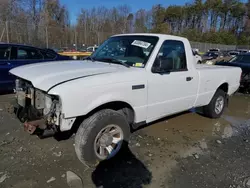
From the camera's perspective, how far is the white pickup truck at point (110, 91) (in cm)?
278

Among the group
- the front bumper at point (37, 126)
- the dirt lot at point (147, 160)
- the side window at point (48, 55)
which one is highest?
the side window at point (48, 55)

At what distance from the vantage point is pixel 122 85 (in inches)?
122

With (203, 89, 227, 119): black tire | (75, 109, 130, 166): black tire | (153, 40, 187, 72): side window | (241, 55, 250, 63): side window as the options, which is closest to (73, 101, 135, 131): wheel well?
(75, 109, 130, 166): black tire

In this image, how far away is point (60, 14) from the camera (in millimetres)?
47250

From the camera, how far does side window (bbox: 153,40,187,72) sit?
142 inches

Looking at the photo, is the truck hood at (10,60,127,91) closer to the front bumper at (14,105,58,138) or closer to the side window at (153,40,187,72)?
the front bumper at (14,105,58,138)

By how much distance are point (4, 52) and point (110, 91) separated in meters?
5.02

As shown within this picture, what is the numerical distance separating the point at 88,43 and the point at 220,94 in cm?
2050

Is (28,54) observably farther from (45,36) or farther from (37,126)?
(45,36)

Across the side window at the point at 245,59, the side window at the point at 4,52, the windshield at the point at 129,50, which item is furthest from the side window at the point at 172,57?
the side window at the point at 245,59

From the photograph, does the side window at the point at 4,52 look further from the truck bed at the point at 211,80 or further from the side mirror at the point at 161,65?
the truck bed at the point at 211,80

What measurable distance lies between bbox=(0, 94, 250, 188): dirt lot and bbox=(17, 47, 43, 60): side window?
8.64 feet

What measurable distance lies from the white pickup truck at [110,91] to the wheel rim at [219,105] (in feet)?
3.55

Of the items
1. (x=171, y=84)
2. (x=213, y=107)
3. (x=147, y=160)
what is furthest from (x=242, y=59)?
(x=147, y=160)
